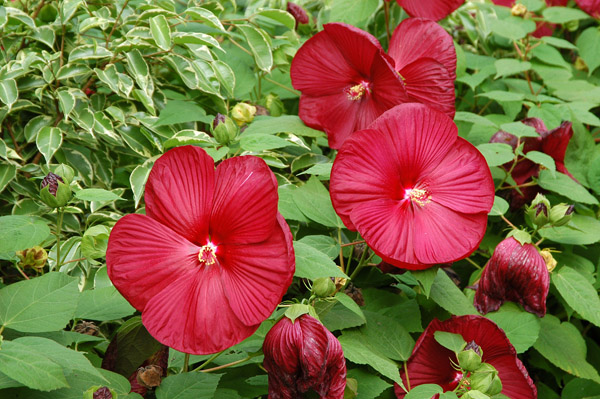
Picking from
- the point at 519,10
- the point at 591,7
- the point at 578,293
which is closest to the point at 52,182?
the point at 578,293

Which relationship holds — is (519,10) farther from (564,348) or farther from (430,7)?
(564,348)

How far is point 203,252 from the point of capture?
802mm

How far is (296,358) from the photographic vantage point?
0.78 metres

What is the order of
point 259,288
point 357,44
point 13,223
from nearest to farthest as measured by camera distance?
1. point 259,288
2. point 13,223
3. point 357,44

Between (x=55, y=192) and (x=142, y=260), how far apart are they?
247 mm

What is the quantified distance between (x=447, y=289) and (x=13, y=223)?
631 millimetres

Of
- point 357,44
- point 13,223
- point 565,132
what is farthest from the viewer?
point 565,132

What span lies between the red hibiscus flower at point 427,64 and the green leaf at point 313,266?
48 centimetres

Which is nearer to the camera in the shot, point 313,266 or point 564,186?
point 313,266

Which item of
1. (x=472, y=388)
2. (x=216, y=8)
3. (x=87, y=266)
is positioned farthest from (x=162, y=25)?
(x=472, y=388)

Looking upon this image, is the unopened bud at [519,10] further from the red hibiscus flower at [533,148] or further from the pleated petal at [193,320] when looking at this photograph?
the pleated petal at [193,320]

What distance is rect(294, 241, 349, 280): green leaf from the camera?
0.77 m

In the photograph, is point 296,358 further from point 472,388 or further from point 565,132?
point 565,132

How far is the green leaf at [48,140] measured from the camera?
1178 mm
